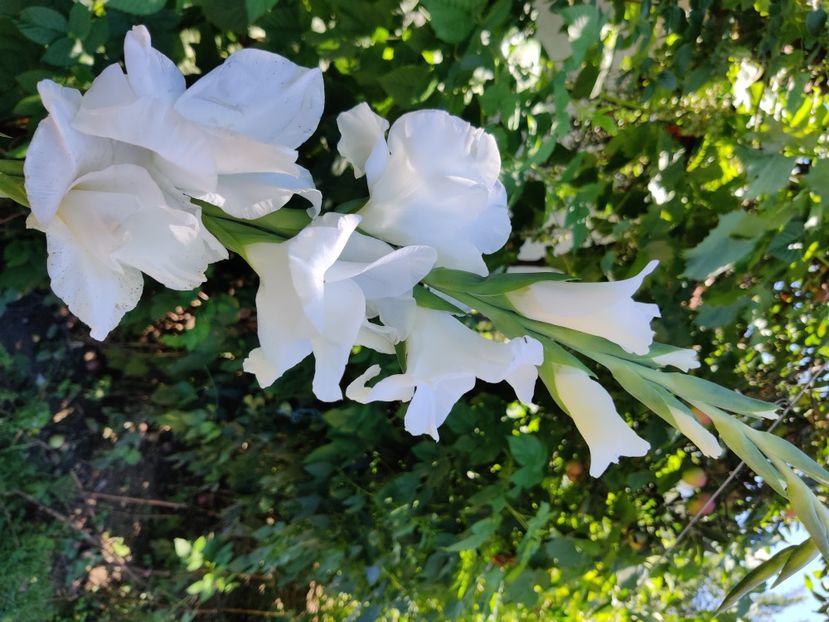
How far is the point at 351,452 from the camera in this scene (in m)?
1.29

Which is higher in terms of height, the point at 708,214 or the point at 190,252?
the point at 190,252

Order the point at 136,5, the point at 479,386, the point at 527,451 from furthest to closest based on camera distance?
1. the point at 479,386
2. the point at 527,451
3. the point at 136,5

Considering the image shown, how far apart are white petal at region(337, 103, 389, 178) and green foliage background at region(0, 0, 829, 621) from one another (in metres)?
0.28

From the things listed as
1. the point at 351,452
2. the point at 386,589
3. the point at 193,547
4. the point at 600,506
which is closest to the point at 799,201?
the point at 600,506

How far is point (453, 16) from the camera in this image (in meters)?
0.76

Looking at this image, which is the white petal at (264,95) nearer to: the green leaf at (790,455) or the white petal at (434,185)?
the white petal at (434,185)

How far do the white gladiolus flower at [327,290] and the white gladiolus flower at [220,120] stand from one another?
1.4 inches

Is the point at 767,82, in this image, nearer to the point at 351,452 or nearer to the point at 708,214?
the point at 708,214

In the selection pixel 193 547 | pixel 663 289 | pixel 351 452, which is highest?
pixel 663 289

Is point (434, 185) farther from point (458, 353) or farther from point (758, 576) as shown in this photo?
point (758, 576)

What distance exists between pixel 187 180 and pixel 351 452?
38.3 inches

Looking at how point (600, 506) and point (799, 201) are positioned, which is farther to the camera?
point (600, 506)

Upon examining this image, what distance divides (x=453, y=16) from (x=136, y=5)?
33 cm

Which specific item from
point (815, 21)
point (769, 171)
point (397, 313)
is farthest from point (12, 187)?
point (815, 21)
